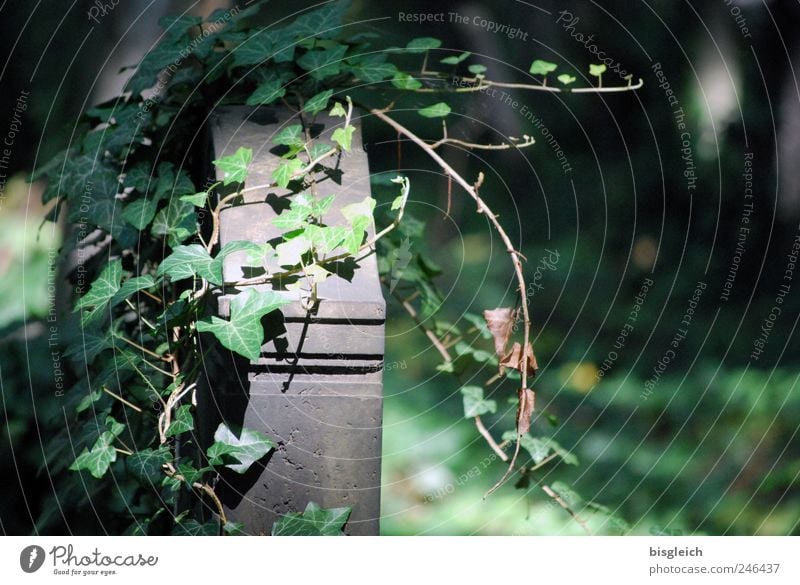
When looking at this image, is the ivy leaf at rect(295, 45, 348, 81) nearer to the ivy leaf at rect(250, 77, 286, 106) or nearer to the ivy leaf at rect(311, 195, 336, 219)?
the ivy leaf at rect(250, 77, 286, 106)

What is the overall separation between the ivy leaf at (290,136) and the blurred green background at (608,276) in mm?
599

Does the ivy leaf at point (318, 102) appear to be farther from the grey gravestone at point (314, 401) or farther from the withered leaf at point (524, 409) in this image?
the withered leaf at point (524, 409)

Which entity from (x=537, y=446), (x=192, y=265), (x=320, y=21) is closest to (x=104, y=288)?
(x=192, y=265)

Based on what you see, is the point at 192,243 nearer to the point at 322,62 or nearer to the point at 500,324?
the point at 322,62

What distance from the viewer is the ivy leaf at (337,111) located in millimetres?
1431

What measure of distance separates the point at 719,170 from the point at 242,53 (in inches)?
54.0

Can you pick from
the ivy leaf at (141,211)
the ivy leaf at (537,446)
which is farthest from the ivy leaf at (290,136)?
the ivy leaf at (537,446)

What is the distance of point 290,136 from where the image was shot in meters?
1.38

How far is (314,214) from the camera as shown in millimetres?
1271

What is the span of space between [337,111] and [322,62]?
0.10 metres

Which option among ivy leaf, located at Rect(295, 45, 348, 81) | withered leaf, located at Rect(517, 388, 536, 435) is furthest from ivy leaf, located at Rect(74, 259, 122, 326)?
withered leaf, located at Rect(517, 388, 536, 435)

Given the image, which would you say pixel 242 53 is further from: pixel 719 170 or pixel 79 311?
pixel 719 170
